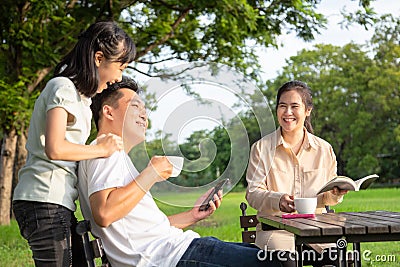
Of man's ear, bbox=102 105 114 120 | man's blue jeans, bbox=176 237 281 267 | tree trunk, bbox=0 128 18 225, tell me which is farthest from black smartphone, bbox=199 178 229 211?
tree trunk, bbox=0 128 18 225

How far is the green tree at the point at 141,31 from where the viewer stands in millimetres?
8508

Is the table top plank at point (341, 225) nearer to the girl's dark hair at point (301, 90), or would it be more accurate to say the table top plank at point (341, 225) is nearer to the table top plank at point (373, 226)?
the table top plank at point (373, 226)

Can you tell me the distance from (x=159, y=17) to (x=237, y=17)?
2745 mm

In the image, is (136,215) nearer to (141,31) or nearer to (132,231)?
(132,231)

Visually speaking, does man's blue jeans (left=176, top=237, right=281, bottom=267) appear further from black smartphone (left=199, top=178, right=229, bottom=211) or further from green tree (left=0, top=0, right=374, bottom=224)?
green tree (left=0, top=0, right=374, bottom=224)

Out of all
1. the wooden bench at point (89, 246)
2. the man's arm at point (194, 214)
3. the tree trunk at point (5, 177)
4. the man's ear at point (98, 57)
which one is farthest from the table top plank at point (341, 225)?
the tree trunk at point (5, 177)

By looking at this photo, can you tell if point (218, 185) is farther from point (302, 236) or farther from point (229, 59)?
point (229, 59)

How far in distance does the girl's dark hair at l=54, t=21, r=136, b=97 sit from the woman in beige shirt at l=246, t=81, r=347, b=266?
→ 109 cm

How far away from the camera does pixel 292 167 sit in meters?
3.37

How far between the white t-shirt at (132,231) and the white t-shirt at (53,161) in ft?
0.57

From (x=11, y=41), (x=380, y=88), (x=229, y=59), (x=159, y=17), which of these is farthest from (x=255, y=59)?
(x=380, y=88)

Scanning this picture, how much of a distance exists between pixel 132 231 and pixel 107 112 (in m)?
0.43

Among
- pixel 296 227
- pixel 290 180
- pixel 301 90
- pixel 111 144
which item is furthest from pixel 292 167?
pixel 111 144

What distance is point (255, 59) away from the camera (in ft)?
37.7
